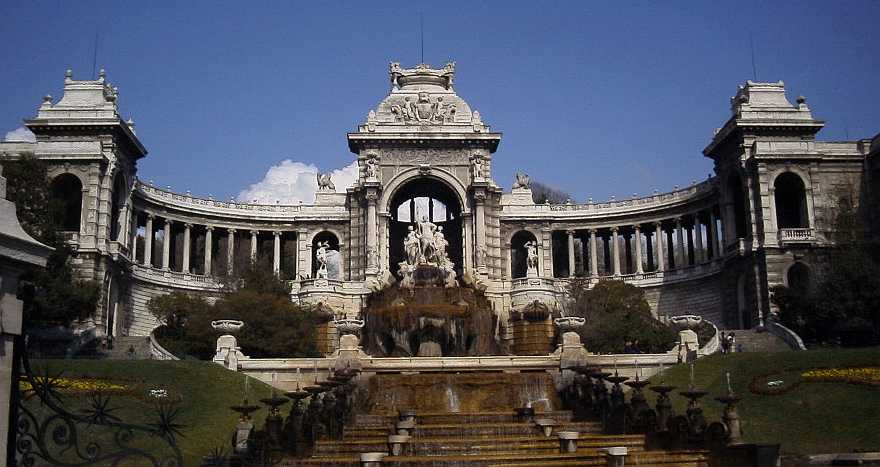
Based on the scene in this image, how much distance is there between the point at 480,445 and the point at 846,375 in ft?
61.2

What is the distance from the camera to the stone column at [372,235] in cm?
7231

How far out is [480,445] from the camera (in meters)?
23.4

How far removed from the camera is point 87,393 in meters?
30.1

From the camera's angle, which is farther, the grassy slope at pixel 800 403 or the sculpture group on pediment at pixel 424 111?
the sculpture group on pediment at pixel 424 111

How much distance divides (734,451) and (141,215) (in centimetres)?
6106

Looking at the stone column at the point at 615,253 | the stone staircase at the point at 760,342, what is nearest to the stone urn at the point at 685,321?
the stone staircase at the point at 760,342

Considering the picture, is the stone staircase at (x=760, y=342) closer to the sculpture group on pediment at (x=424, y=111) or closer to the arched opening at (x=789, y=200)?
the arched opening at (x=789, y=200)

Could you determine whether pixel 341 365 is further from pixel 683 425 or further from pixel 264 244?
pixel 264 244

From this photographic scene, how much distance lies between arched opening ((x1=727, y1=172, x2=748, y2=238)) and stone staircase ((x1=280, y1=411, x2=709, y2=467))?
4517 cm

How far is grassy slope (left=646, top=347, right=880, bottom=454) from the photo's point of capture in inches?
1102

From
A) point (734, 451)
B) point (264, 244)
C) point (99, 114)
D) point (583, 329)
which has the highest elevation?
point (99, 114)

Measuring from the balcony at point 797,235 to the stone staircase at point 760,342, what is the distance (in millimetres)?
9444

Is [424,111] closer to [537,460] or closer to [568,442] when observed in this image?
[568,442]

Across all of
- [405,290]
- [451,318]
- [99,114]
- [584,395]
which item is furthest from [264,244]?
[584,395]
